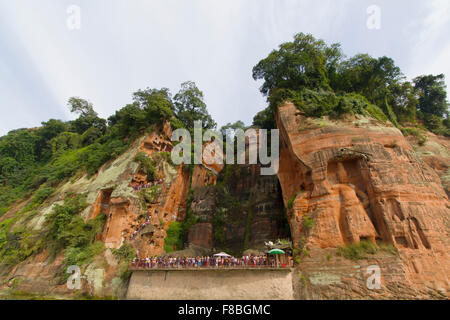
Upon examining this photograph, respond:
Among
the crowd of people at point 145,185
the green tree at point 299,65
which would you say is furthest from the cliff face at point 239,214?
the green tree at point 299,65

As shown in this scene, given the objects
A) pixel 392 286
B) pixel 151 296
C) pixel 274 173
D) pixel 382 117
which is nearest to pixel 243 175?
pixel 274 173

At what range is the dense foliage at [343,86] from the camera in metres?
21.5

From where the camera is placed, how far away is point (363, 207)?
52.7ft

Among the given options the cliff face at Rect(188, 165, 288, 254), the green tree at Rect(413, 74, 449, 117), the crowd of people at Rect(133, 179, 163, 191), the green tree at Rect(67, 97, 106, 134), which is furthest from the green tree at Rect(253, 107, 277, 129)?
the green tree at Rect(67, 97, 106, 134)

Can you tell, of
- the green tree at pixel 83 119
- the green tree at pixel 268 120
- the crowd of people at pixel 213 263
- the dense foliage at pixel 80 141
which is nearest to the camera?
the crowd of people at pixel 213 263

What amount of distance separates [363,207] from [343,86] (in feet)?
50.4

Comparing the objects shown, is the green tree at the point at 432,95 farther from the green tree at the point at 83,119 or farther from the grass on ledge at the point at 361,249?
the green tree at the point at 83,119

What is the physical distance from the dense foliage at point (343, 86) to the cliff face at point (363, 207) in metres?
2.69

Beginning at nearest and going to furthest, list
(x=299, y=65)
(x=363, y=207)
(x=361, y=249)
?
(x=361, y=249)
(x=363, y=207)
(x=299, y=65)

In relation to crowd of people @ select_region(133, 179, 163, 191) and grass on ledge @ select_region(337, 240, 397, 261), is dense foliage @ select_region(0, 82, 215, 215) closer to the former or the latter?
crowd of people @ select_region(133, 179, 163, 191)

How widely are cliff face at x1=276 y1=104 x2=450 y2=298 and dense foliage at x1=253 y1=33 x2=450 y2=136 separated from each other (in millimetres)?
2685

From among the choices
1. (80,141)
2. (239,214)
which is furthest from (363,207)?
(80,141)

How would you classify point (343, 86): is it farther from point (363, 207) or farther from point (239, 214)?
point (239, 214)
